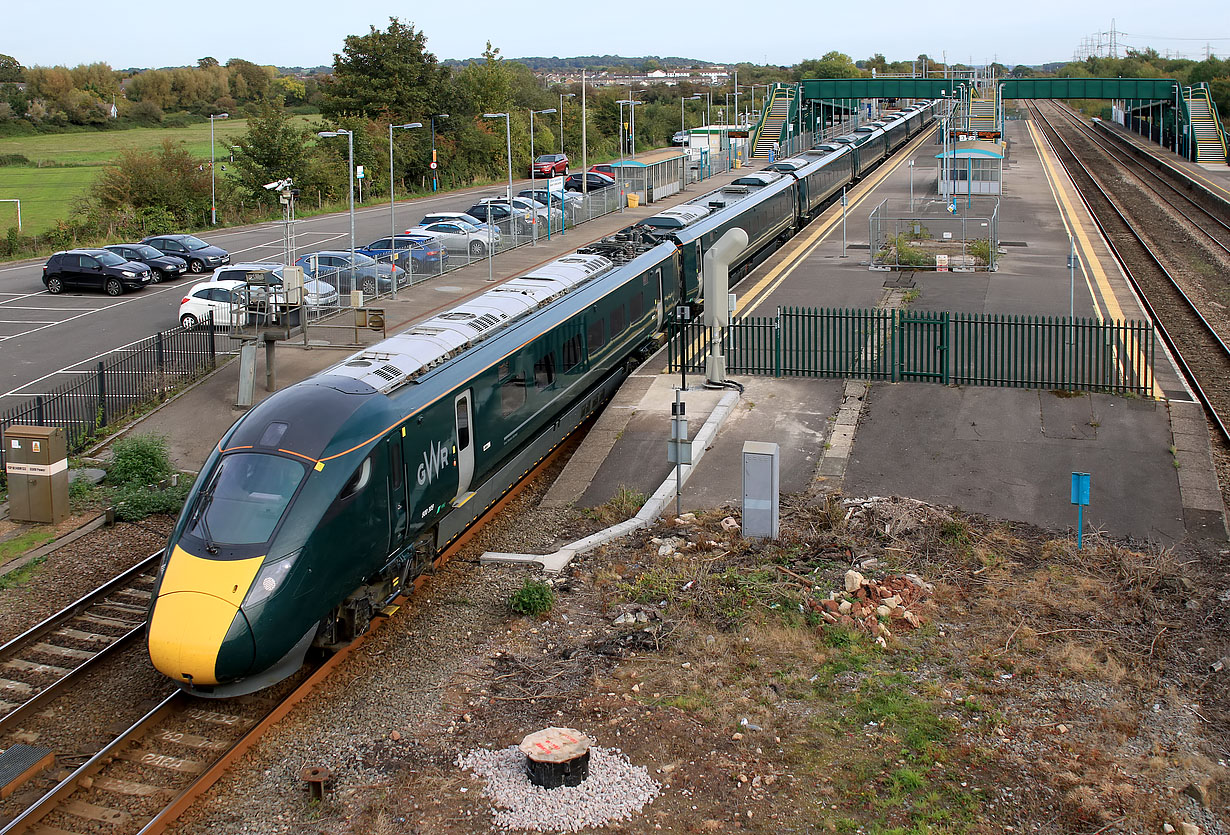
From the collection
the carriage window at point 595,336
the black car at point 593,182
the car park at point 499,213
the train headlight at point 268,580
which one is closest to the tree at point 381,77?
the black car at point 593,182

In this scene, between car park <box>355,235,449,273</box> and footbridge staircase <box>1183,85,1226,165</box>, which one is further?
footbridge staircase <box>1183,85,1226,165</box>

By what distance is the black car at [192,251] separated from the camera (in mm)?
40281

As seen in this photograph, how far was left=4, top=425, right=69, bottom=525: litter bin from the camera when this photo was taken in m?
16.5

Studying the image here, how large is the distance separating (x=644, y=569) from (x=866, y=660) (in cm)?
346

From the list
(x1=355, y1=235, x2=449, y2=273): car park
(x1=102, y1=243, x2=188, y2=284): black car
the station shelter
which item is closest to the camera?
(x1=355, y1=235, x2=449, y2=273): car park

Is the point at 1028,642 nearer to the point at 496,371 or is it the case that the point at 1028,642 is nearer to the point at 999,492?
the point at 999,492

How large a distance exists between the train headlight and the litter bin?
25.1 ft

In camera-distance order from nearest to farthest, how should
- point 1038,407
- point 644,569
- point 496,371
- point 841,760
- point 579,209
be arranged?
point 841,760 < point 644,569 < point 496,371 < point 1038,407 < point 579,209

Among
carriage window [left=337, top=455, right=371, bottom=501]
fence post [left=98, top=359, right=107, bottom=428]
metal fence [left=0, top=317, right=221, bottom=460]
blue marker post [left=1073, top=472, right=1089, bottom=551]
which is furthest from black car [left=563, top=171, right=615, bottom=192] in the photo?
carriage window [left=337, top=455, right=371, bottom=501]

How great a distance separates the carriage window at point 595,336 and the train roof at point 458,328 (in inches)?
30.7

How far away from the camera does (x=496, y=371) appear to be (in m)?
15.5

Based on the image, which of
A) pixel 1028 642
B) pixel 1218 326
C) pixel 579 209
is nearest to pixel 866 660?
pixel 1028 642

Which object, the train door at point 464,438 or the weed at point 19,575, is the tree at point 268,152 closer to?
the weed at point 19,575

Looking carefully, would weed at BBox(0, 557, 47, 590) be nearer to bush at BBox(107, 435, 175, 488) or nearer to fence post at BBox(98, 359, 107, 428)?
bush at BBox(107, 435, 175, 488)
